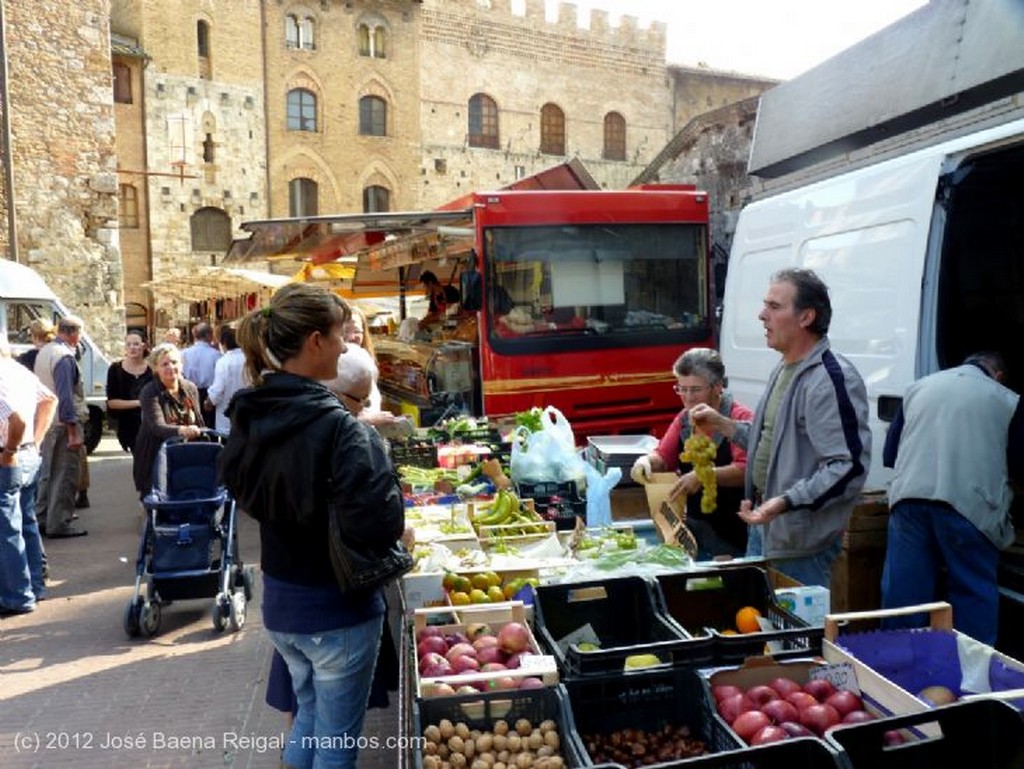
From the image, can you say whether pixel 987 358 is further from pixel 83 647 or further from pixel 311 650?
pixel 83 647

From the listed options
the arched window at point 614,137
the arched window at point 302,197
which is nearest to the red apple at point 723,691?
the arched window at point 302,197

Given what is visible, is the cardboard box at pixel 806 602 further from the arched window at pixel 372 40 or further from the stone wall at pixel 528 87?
the arched window at pixel 372 40

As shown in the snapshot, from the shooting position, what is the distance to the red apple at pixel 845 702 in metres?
2.40

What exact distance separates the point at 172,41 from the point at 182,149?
3224 millimetres

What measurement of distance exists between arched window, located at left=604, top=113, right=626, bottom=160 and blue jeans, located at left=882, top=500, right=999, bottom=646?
34.3 metres

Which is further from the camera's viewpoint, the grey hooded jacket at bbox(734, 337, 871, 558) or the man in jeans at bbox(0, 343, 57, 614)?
the man in jeans at bbox(0, 343, 57, 614)

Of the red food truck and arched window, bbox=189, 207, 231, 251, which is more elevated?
arched window, bbox=189, 207, 231, 251

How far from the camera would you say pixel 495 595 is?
345 centimetres

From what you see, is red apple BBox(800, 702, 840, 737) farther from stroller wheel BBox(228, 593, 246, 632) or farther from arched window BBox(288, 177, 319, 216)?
arched window BBox(288, 177, 319, 216)

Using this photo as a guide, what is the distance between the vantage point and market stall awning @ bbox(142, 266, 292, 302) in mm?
17875

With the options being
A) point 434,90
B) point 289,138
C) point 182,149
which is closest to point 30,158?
point 182,149

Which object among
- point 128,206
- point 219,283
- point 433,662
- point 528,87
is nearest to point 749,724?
point 433,662

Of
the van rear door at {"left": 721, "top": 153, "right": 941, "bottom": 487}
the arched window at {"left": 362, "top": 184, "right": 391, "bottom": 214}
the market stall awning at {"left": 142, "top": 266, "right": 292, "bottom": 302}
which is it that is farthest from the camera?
the arched window at {"left": 362, "top": 184, "right": 391, "bottom": 214}

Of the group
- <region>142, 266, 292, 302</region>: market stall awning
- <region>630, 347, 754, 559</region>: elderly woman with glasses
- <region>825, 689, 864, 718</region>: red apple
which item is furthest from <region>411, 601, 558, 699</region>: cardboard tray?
<region>142, 266, 292, 302</region>: market stall awning
